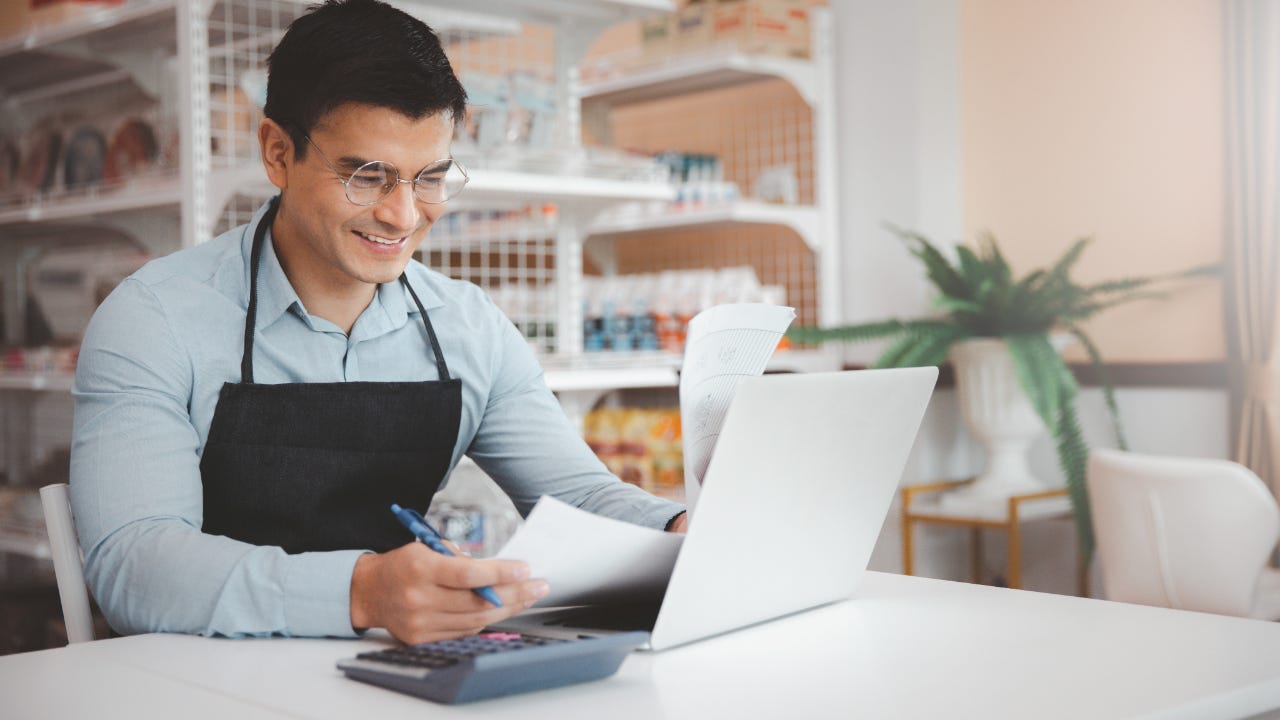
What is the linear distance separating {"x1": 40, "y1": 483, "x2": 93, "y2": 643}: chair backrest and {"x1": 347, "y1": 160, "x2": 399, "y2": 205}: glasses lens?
0.45m

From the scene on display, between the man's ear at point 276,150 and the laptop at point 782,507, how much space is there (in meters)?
0.66

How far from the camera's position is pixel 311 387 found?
1629mm

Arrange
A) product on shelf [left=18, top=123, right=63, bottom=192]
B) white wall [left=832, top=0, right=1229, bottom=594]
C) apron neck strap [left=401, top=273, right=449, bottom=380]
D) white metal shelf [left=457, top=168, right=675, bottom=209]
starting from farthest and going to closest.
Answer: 1. white wall [left=832, top=0, right=1229, bottom=594]
2. product on shelf [left=18, top=123, right=63, bottom=192]
3. white metal shelf [left=457, top=168, right=675, bottom=209]
4. apron neck strap [left=401, top=273, right=449, bottom=380]

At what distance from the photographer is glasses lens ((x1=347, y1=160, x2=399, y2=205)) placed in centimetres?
157

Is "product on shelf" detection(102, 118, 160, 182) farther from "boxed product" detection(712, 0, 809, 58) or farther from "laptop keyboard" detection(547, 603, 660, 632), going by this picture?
"laptop keyboard" detection(547, 603, 660, 632)

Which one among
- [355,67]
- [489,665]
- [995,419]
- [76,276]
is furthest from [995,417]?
[489,665]

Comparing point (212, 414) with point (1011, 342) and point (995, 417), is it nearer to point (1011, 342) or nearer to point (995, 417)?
point (1011, 342)

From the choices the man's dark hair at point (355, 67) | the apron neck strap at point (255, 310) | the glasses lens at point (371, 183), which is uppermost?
the man's dark hair at point (355, 67)

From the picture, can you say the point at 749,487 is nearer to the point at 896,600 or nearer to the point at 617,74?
the point at 896,600

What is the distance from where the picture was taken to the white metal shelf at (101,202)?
3.28 meters

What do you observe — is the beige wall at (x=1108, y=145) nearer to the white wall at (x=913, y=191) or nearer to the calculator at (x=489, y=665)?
the white wall at (x=913, y=191)

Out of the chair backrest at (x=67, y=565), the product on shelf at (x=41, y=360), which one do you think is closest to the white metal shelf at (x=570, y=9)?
the product on shelf at (x=41, y=360)

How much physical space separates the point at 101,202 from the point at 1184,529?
2.80m

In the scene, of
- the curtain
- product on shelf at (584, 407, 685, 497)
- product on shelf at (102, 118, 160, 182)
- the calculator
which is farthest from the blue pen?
the curtain
